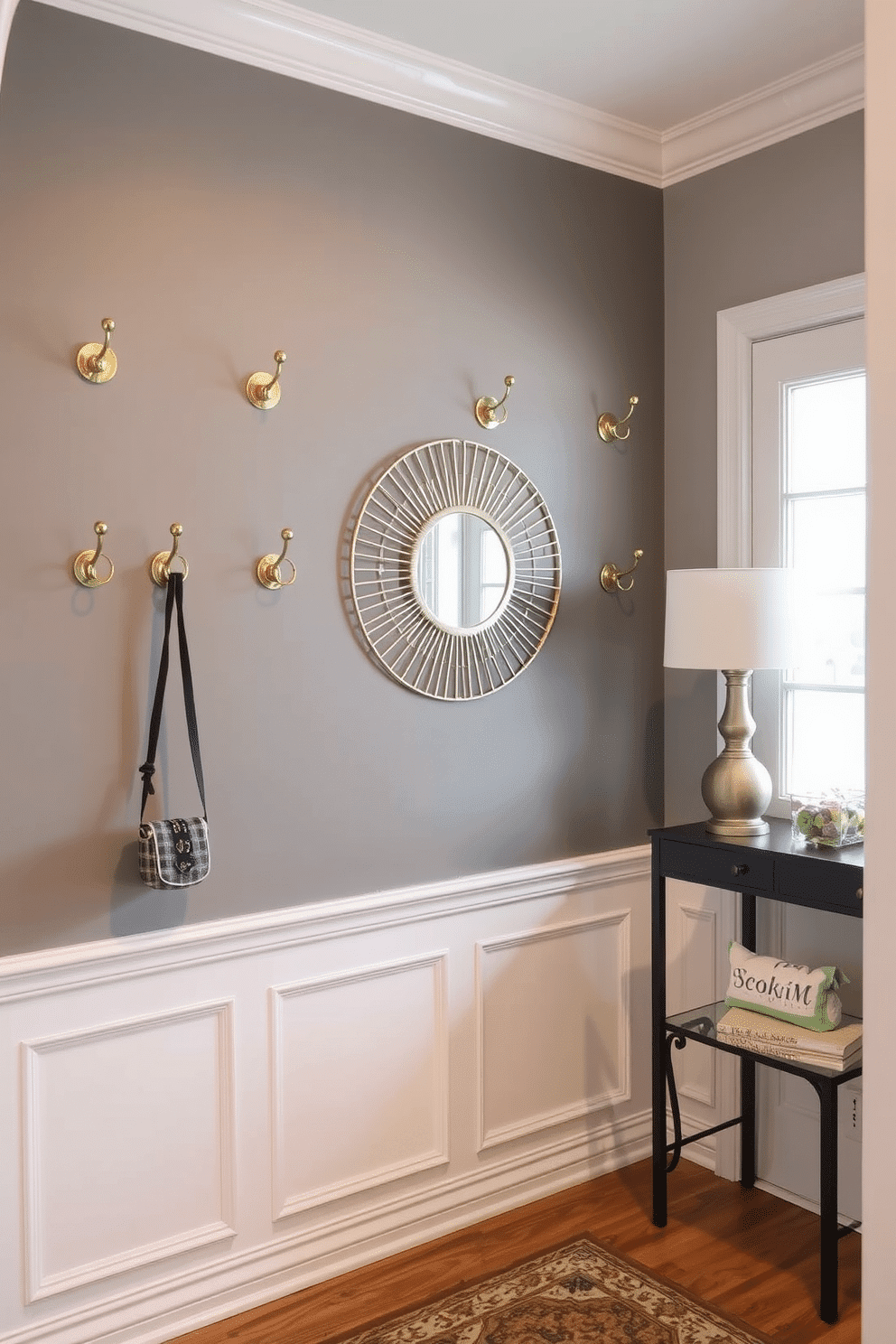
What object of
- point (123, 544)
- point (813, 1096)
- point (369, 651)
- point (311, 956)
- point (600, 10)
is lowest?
point (813, 1096)

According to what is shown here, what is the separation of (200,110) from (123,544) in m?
0.89

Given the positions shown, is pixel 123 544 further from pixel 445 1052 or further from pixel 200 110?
pixel 445 1052

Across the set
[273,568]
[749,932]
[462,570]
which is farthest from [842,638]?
[273,568]

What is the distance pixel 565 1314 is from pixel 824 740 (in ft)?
4.60

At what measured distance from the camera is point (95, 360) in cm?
210

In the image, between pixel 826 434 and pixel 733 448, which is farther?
pixel 733 448

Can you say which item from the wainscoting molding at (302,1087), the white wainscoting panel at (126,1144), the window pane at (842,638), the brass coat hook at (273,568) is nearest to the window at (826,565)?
the window pane at (842,638)

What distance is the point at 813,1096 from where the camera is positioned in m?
2.70

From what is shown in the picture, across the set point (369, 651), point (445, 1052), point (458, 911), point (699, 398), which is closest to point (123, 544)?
point (369, 651)

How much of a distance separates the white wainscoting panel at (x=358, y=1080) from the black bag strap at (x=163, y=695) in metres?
0.55

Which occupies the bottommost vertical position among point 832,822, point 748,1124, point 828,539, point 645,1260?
point 645,1260

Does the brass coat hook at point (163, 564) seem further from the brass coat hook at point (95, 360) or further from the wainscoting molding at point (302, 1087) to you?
the wainscoting molding at point (302, 1087)

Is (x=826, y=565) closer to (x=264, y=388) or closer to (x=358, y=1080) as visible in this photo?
(x=264, y=388)

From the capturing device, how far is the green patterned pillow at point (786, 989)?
7.88 feet
